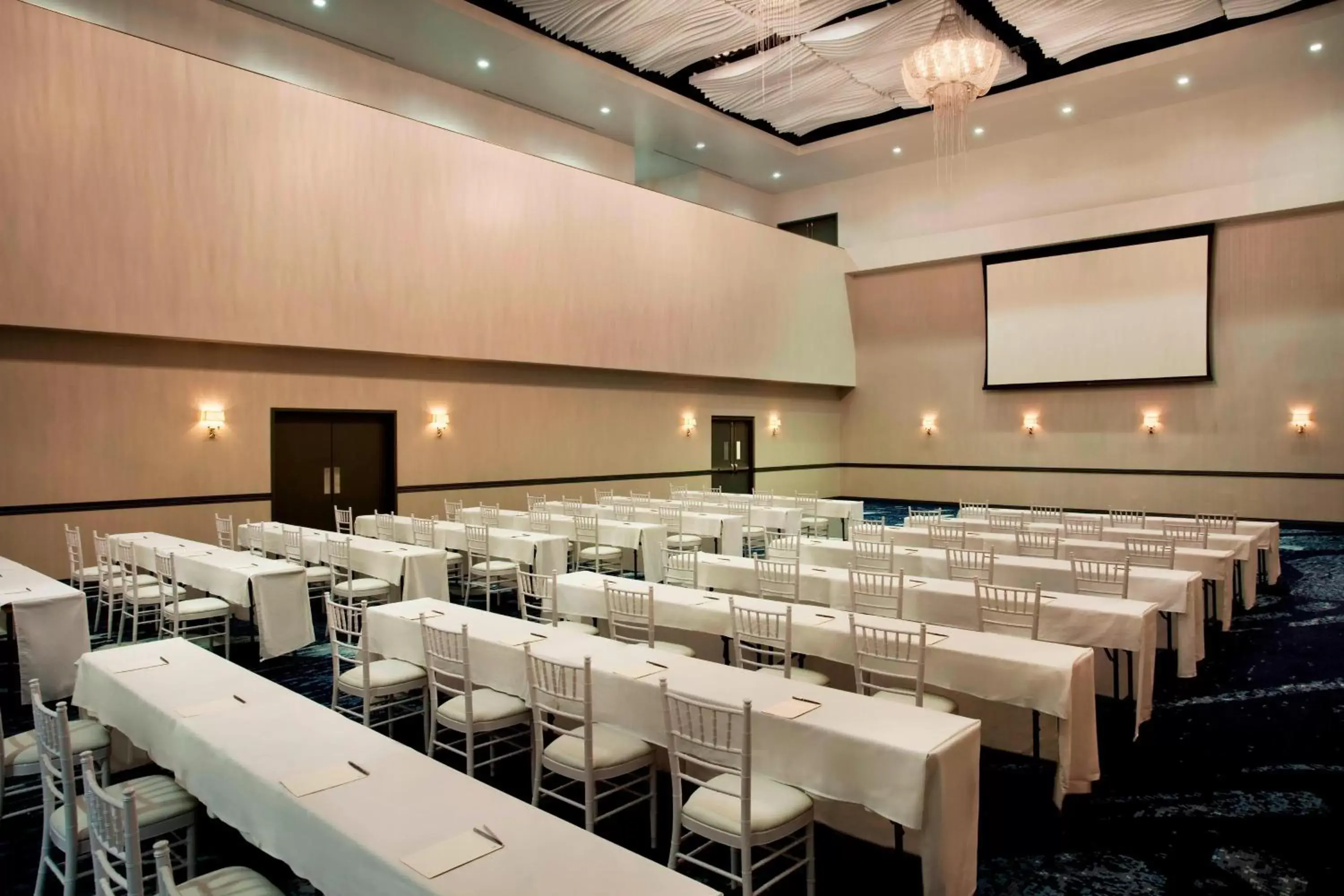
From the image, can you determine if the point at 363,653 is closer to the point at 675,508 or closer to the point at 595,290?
the point at 675,508

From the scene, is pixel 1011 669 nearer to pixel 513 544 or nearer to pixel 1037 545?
pixel 1037 545

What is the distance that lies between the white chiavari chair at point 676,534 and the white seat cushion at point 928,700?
5915mm

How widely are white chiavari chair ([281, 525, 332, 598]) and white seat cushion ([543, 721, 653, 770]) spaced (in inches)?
199

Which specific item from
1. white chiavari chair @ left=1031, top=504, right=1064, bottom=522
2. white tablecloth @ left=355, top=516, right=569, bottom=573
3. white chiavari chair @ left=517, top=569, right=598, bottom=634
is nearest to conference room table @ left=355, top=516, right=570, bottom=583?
white tablecloth @ left=355, top=516, right=569, bottom=573

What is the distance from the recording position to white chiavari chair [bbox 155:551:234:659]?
6609 millimetres

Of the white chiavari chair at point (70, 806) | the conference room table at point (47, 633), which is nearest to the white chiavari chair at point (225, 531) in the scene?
the conference room table at point (47, 633)

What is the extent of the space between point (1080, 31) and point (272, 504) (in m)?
14.5

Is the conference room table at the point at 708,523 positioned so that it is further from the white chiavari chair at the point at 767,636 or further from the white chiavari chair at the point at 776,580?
the white chiavari chair at the point at 767,636

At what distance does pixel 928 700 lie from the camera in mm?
4250

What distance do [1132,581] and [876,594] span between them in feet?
6.90

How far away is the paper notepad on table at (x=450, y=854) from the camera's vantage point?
2168 mm

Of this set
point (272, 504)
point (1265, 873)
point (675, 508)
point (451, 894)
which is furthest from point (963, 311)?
point (451, 894)

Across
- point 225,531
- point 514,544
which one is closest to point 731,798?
point 514,544

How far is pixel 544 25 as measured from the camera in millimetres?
12859
